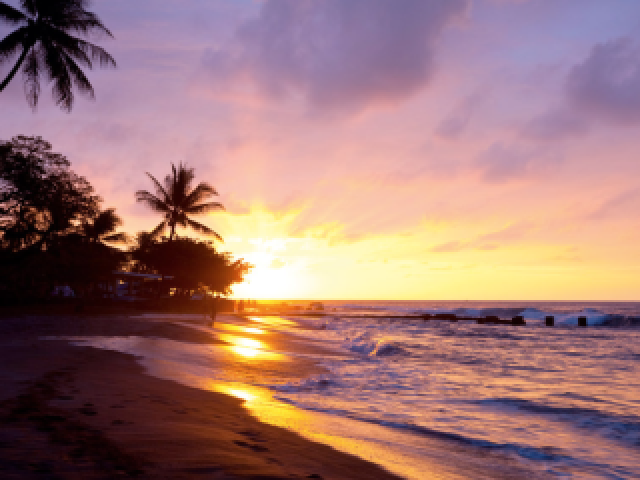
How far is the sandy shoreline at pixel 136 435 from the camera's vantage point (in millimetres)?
3271

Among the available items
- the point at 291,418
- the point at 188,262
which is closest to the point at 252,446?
the point at 291,418

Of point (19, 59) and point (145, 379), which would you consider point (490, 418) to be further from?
point (19, 59)

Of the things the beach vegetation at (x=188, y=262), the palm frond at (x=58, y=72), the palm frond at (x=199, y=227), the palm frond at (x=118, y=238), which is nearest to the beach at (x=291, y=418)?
the palm frond at (x=58, y=72)

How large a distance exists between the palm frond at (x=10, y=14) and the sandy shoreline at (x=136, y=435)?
58.6 ft

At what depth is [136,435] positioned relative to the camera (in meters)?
4.11

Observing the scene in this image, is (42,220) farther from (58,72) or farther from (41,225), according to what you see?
(58,72)

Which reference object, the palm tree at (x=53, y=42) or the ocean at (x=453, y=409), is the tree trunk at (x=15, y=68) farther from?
the ocean at (x=453, y=409)

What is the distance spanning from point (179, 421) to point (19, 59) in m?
20.5

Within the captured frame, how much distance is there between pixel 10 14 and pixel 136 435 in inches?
861

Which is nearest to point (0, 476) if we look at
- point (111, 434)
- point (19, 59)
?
point (111, 434)

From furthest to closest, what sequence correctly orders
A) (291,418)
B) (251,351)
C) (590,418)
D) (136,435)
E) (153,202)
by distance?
(153,202)
(251,351)
(590,418)
(291,418)
(136,435)

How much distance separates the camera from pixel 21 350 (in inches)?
398

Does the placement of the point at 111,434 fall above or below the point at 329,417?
above

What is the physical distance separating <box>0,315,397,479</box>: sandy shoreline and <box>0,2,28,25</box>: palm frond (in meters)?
17.9
